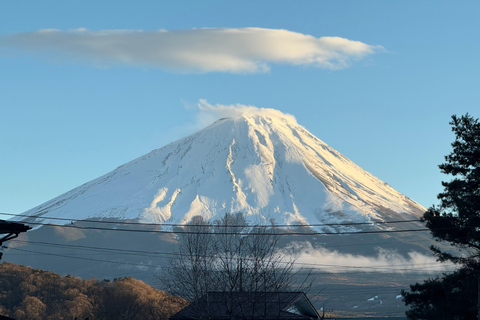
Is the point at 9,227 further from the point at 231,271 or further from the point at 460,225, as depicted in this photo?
the point at 460,225

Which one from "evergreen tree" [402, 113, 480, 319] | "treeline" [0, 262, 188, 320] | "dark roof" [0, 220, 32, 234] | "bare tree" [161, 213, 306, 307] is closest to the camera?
"dark roof" [0, 220, 32, 234]

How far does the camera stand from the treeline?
258 ft

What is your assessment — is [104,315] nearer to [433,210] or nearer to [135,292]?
[135,292]

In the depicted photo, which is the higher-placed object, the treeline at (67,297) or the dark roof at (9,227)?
the treeline at (67,297)

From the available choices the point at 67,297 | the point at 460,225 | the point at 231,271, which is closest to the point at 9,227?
the point at 231,271

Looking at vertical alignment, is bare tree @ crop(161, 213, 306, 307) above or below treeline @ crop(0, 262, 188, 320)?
below

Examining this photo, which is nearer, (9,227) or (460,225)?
(9,227)

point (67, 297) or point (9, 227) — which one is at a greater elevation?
point (67, 297)

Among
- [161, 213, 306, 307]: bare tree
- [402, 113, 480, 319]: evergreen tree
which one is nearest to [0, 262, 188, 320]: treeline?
[161, 213, 306, 307]: bare tree

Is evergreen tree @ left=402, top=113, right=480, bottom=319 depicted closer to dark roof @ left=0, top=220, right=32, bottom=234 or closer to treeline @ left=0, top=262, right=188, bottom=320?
dark roof @ left=0, top=220, right=32, bottom=234

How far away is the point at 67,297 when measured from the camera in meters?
92.1

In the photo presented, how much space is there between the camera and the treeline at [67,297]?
7850cm

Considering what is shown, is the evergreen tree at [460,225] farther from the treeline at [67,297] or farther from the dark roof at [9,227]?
the treeline at [67,297]

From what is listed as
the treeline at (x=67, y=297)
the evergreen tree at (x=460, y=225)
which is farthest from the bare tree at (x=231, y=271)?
the treeline at (x=67, y=297)
